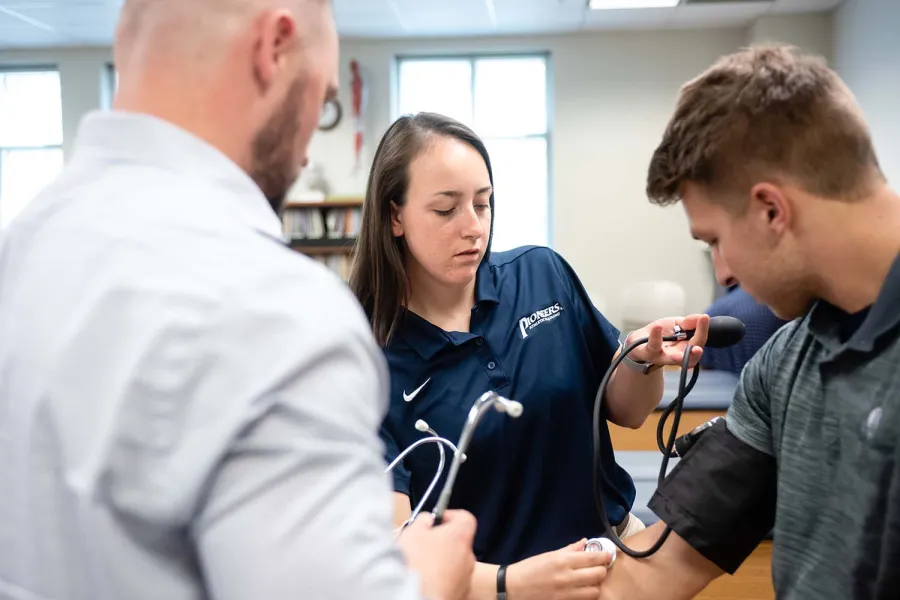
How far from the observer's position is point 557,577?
49.3 inches

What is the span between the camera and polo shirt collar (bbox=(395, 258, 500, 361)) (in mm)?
1485

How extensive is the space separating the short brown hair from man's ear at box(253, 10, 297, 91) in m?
0.59

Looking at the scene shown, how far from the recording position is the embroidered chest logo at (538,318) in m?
1.53

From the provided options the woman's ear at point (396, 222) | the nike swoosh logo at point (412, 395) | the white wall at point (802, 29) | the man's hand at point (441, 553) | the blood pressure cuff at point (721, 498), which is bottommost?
the blood pressure cuff at point (721, 498)

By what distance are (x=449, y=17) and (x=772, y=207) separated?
16.4 feet

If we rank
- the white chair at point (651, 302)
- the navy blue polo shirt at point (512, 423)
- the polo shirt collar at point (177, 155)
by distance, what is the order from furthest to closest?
the white chair at point (651, 302) < the navy blue polo shirt at point (512, 423) < the polo shirt collar at point (177, 155)

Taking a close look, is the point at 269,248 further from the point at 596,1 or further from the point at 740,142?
the point at 596,1

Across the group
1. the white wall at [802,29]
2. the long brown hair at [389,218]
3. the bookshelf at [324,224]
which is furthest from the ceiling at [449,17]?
the long brown hair at [389,218]

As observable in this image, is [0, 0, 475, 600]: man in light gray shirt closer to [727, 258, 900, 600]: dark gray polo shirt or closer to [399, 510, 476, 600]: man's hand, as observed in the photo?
[399, 510, 476, 600]: man's hand

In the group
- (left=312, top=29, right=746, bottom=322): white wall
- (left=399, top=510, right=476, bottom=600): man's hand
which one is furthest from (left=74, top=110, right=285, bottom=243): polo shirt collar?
(left=312, top=29, right=746, bottom=322): white wall

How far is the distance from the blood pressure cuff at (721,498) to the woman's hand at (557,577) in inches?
6.1

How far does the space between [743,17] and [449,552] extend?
5.88m

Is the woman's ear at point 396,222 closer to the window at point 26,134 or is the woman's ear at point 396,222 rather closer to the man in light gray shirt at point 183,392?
the man in light gray shirt at point 183,392

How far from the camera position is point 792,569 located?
1043mm
